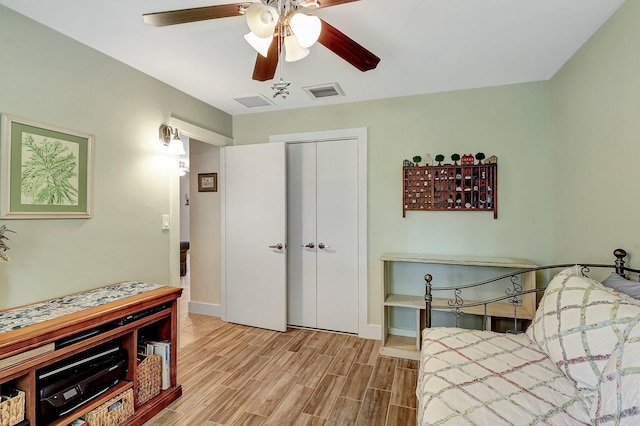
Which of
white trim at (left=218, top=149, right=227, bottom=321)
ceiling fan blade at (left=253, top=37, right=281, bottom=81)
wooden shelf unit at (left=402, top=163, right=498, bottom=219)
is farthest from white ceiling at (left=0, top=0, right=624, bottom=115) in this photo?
white trim at (left=218, top=149, right=227, bottom=321)

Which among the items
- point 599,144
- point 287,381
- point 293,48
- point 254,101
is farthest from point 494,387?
point 254,101

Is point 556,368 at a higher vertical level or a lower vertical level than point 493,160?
lower

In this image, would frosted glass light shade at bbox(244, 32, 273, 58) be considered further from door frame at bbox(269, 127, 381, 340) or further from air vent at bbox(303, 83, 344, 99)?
door frame at bbox(269, 127, 381, 340)

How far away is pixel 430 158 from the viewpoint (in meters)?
2.93

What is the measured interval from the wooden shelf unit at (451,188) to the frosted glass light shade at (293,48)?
1.73 meters

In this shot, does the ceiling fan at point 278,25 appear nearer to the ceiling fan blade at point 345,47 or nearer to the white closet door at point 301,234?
the ceiling fan blade at point 345,47

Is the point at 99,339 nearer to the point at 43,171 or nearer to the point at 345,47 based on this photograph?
the point at 43,171

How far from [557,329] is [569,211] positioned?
122 cm

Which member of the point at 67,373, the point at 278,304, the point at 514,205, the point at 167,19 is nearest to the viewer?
the point at 167,19

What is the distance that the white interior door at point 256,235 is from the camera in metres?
3.28

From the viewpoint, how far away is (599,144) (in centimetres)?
193

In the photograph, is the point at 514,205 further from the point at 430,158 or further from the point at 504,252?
the point at 430,158

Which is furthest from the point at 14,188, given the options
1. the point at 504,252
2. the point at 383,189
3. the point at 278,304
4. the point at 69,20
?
the point at 504,252

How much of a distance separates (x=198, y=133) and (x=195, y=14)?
1.81m
